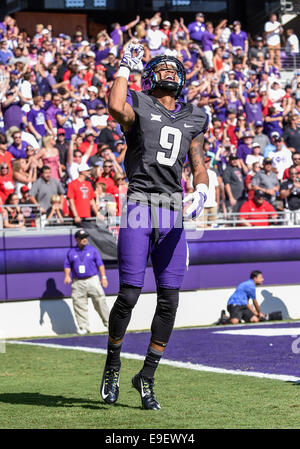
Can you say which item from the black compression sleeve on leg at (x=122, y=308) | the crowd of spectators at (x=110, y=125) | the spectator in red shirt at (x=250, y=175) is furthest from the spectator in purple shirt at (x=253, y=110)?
the black compression sleeve on leg at (x=122, y=308)

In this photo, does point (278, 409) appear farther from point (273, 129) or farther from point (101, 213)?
point (273, 129)

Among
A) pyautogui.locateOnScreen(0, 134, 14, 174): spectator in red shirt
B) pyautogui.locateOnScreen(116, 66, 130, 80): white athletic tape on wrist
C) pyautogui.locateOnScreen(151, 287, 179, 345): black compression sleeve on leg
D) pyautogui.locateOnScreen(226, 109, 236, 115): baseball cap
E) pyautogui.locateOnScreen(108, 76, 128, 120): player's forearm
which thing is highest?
pyautogui.locateOnScreen(226, 109, 236, 115): baseball cap

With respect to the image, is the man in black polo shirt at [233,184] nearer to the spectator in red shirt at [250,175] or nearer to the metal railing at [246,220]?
the spectator in red shirt at [250,175]

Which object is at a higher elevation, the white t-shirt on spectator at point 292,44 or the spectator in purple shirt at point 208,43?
the white t-shirt on spectator at point 292,44

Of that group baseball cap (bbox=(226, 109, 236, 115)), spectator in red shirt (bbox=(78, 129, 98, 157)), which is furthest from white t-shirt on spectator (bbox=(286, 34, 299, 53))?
spectator in red shirt (bbox=(78, 129, 98, 157))

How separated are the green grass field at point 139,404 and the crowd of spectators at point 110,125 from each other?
6.72 m

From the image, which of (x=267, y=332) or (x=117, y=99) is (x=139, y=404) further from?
(x=267, y=332)

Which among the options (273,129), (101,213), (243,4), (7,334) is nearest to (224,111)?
(273,129)

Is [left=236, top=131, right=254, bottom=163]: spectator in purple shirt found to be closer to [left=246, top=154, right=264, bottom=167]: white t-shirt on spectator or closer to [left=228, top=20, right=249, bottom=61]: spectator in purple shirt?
[left=246, top=154, right=264, bottom=167]: white t-shirt on spectator

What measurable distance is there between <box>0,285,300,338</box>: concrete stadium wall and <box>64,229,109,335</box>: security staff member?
1.82 ft

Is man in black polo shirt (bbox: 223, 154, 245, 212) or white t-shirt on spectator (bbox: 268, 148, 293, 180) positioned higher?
white t-shirt on spectator (bbox: 268, 148, 293, 180)

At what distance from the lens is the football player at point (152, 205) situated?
5.54 metres

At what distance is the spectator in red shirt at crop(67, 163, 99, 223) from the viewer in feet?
48.5

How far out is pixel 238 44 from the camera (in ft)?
73.3
